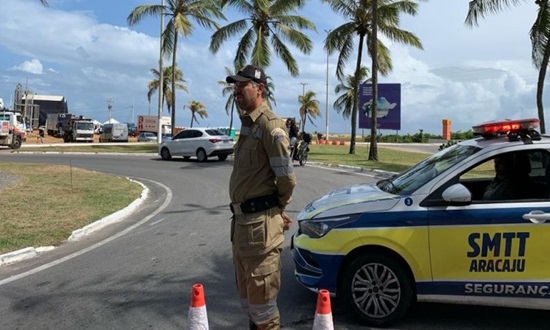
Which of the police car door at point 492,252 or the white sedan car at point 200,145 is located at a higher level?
the white sedan car at point 200,145

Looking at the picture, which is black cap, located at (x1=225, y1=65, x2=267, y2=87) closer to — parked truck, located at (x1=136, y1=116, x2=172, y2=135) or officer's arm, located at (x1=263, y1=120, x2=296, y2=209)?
officer's arm, located at (x1=263, y1=120, x2=296, y2=209)

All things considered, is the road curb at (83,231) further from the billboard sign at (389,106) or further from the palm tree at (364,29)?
the billboard sign at (389,106)

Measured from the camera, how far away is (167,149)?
24.5 m

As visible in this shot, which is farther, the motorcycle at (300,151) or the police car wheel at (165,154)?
the police car wheel at (165,154)

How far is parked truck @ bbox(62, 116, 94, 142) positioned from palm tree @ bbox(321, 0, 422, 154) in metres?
31.5

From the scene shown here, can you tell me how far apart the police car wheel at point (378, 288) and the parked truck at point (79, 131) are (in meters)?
50.8

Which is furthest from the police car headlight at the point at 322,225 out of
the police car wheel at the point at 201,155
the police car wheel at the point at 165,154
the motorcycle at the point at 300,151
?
the police car wheel at the point at 165,154

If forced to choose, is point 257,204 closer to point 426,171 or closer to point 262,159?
point 262,159

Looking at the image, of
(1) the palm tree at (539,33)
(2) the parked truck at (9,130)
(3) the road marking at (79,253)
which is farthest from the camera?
(2) the parked truck at (9,130)

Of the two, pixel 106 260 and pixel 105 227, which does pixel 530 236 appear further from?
pixel 105 227

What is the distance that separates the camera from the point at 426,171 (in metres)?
4.85

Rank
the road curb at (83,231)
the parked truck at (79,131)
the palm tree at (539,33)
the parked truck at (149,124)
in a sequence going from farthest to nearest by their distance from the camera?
the parked truck at (149,124), the parked truck at (79,131), the palm tree at (539,33), the road curb at (83,231)

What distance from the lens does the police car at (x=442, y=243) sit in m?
4.08

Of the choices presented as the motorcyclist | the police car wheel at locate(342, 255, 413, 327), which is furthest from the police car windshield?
the motorcyclist
